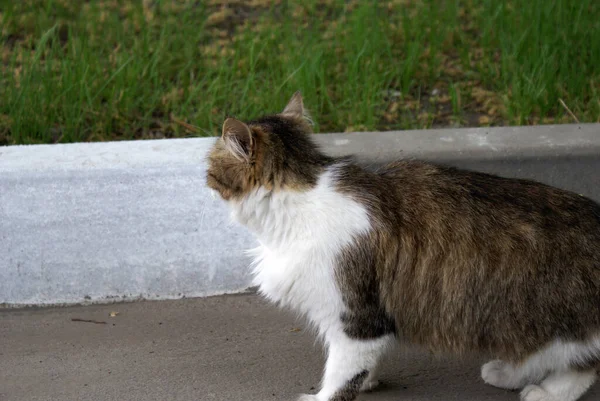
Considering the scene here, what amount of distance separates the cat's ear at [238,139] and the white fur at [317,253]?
147 mm

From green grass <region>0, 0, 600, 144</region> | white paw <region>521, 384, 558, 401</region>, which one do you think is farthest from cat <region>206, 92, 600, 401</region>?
green grass <region>0, 0, 600, 144</region>

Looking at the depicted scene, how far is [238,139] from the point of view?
3.15 m

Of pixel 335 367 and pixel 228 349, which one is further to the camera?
pixel 228 349

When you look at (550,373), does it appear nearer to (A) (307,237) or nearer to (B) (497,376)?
(B) (497,376)

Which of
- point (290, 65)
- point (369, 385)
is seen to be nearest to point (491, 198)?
point (369, 385)

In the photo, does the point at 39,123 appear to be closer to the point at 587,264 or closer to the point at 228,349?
the point at 228,349

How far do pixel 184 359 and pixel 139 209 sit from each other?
75 cm

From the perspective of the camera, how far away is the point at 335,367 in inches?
128

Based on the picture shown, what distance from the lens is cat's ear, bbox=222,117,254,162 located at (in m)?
3.12

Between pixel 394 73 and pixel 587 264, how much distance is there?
2.32m

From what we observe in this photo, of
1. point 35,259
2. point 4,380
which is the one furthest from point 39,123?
point 4,380

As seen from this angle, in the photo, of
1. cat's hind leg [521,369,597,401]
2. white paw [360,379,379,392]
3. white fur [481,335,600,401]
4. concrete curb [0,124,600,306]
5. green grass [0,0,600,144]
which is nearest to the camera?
white fur [481,335,600,401]

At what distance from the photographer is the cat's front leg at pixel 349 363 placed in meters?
3.22

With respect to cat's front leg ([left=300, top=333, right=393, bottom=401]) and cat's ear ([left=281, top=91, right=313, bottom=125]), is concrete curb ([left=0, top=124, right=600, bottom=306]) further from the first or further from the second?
cat's front leg ([left=300, top=333, right=393, bottom=401])
